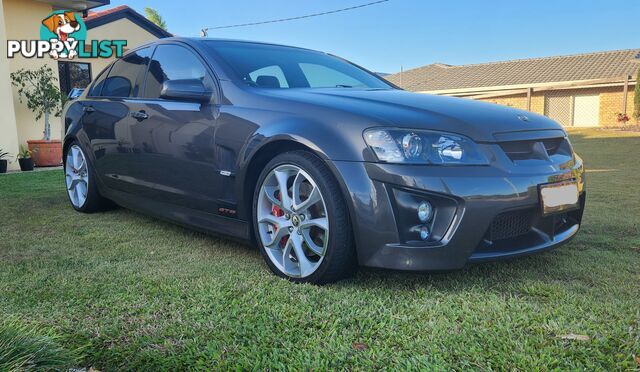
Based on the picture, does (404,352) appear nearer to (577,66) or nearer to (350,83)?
(350,83)

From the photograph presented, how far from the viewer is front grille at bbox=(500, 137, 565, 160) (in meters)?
2.58

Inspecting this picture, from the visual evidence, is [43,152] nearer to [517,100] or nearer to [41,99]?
[41,99]

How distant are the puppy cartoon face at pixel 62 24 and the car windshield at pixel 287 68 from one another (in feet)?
27.8

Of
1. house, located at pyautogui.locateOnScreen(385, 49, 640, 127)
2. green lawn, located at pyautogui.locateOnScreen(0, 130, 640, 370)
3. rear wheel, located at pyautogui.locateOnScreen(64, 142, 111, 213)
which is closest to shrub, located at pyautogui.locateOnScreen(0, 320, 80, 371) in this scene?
green lawn, located at pyautogui.locateOnScreen(0, 130, 640, 370)

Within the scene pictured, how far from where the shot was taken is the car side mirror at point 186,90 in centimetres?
314

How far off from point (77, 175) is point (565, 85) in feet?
75.8

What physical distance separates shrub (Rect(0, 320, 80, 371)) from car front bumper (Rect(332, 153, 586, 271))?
1336 mm

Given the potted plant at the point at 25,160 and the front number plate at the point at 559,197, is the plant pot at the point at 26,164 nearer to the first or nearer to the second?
the potted plant at the point at 25,160

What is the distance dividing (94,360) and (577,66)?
92.2 feet

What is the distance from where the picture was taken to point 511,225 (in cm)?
251

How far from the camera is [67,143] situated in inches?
190

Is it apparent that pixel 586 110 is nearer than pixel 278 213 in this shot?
No

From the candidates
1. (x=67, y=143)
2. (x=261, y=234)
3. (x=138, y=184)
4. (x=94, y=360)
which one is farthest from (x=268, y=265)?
(x=67, y=143)

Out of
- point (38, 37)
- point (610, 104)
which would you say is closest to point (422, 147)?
point (38, 37)
